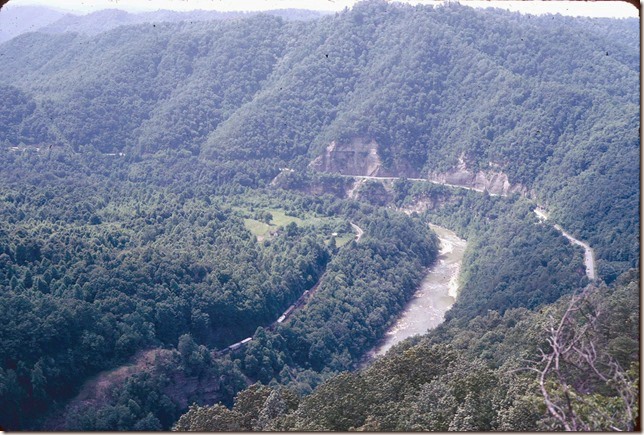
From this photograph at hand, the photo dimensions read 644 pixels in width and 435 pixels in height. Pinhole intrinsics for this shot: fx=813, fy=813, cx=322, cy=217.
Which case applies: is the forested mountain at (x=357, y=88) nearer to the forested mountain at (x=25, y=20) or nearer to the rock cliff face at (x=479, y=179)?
the rock cliff face at (x=479, y=179)

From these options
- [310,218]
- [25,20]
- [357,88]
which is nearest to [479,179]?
[310,218]

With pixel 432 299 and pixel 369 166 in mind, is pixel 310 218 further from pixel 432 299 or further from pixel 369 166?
pixel 369 166

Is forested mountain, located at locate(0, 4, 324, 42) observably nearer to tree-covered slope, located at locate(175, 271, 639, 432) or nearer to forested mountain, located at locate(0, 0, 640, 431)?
forested mountain, located at locate(0, 0, 640, 431)

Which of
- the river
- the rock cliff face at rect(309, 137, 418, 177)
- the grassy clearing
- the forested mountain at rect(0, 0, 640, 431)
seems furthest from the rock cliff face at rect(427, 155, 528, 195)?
the grassy clearing

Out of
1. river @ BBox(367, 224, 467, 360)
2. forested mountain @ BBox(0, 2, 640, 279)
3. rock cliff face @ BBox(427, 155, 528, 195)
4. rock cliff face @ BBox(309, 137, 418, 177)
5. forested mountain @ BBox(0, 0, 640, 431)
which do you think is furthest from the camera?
rock cliff face @ BBox(309, 137, 418, 177)

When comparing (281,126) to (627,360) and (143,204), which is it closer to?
(143,204)

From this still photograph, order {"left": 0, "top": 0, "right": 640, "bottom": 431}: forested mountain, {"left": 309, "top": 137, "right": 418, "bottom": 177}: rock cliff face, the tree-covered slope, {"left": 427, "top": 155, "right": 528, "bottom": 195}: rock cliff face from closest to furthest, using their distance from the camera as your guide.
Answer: the tree-covered slope < {"left": 0, "top": 0, "right": 640, "bottom": 431}: forested mountain < {"left": 427, "top": 155, "right": 528, "bottom": 195}: rock cliff face < {"left": 309, "top": 137, "right": 418, "bottom": 177}: rock cliff face
